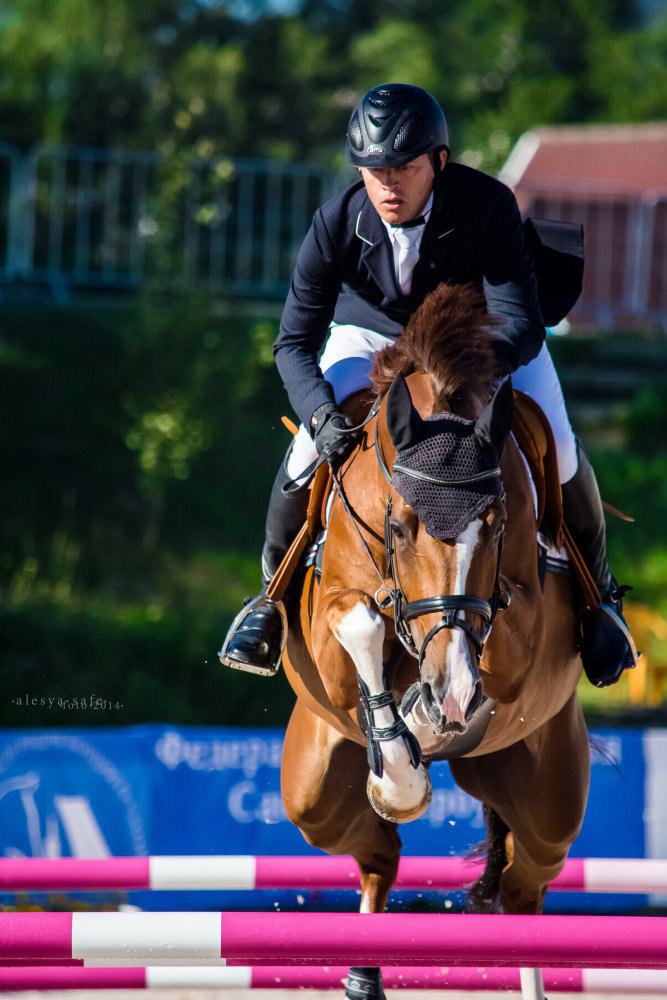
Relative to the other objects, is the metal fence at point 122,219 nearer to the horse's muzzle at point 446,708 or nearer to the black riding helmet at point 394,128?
the black riding helmet at point 394,128

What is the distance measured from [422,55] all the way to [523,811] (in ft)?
70.5

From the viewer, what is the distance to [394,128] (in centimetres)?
291

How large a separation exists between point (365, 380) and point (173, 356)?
33.5ft

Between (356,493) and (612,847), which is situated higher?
(356,493)

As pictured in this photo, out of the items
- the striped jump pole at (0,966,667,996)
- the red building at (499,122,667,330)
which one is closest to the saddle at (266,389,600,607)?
the striped jump pole at (0,966,667,996)

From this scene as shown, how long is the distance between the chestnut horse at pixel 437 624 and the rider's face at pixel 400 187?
0.97 ft

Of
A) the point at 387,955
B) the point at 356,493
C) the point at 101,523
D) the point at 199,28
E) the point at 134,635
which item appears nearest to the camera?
the point at 387,955

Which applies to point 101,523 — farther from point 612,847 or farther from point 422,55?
point 422,55

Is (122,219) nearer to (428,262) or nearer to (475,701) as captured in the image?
(428,262)

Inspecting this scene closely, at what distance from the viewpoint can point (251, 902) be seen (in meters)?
6.67

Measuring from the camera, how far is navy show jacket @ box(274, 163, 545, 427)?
309 centimetres

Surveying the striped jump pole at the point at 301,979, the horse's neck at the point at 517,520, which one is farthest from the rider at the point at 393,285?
the striped jump pole at the point at 301,979

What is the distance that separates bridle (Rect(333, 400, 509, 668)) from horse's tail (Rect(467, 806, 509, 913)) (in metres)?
1.29

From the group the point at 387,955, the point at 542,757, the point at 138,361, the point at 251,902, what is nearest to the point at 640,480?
the point at 138,361
